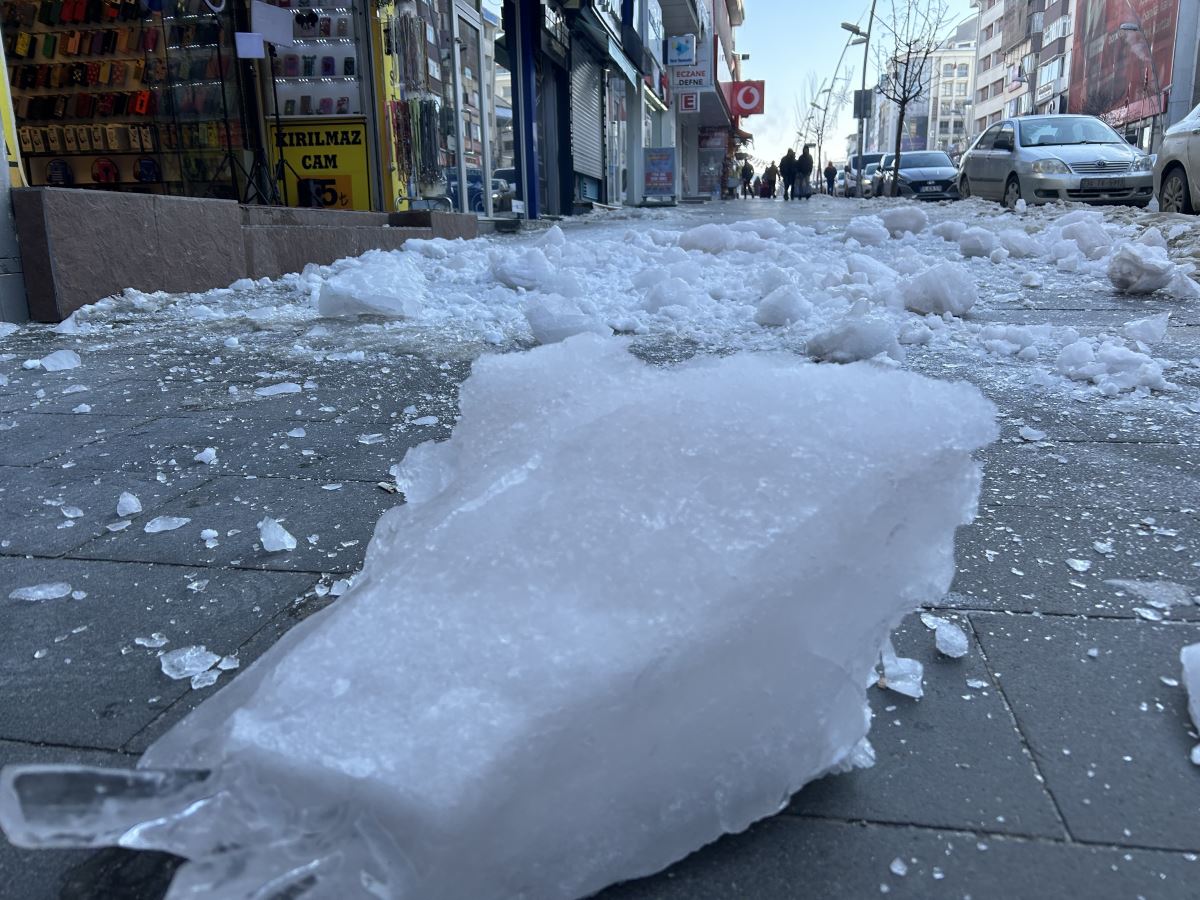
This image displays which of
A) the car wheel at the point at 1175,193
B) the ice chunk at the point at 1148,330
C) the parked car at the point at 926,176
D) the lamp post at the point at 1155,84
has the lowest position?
the ice chunk at the point at 1148,330

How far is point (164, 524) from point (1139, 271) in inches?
214

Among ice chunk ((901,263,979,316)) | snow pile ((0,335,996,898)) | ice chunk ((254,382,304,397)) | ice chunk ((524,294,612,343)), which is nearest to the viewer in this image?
snow pile ((0,335,996,898))

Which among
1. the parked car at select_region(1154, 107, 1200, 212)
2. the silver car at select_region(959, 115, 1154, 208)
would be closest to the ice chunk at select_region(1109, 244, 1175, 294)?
the parked car at select_region(1154, 107, 1200, 212)

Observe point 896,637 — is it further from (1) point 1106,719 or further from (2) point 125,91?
(2) point 125,91

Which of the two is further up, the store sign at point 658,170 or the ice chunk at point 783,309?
the store sign at point 658,170

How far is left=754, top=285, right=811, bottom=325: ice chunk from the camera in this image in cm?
425

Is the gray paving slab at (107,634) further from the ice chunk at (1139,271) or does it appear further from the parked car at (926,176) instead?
the parked car at (926,176)

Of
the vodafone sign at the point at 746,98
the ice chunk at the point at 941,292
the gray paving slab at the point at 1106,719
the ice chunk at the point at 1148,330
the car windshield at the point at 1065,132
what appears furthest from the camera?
the vodafone sign at the point at 746,98

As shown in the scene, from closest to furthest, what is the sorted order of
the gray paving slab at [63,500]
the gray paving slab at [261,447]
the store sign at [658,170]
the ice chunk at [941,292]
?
1. the gray paving slab at [63,500]
2. the gray paving slab at [261,447]
3. the ice chunk at [941,292]
4. the store sign at [658,170]

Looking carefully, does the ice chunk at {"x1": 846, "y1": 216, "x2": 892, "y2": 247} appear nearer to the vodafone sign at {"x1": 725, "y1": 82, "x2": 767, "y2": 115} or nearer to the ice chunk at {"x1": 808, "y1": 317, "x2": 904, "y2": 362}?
the ice chunk at {"x1": 808, "y1": 317, "x2": 904, "y2": 362}

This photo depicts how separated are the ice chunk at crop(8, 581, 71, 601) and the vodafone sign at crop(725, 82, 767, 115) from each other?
159 ft

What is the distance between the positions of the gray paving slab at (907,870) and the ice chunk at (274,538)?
3.84 ft

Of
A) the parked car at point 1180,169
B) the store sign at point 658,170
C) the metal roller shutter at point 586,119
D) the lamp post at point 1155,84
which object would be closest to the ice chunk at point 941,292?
the parked car at point 1180,169

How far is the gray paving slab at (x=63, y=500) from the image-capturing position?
1.96 meters
